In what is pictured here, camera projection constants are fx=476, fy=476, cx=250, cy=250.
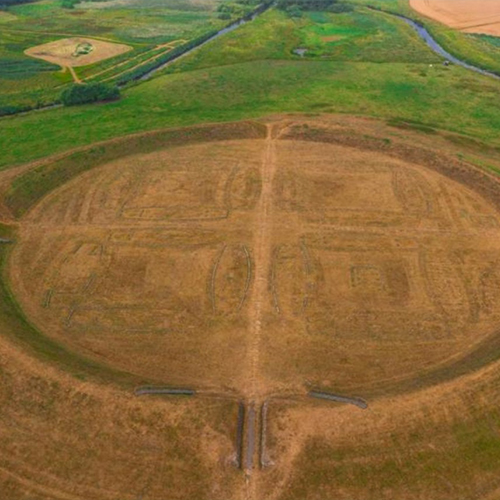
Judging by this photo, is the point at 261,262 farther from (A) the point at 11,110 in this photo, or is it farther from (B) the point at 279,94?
(A) the point at 11,110

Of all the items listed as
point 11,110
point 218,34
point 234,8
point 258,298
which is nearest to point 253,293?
point 258,298

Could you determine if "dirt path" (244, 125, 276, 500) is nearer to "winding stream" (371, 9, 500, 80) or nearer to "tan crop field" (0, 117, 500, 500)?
"tan crop field" (0, 117, 500, 500)

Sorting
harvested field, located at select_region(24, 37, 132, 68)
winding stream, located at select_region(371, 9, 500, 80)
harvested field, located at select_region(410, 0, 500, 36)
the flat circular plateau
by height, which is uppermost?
harvested field, located at select_region(410, 0, 500, 36)

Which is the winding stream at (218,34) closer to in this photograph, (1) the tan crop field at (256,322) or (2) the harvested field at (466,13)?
(1) the tan crop field at (256,322)

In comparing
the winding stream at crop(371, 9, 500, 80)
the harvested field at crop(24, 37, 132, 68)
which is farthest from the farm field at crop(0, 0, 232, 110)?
the winding stream at crop(371, 9, 500, 80)

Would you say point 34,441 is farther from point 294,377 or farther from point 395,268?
point 395,268

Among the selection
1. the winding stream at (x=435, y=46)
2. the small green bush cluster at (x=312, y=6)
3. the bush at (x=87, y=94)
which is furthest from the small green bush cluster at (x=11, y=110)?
the small green bush cluster at (x=312, y=6)
